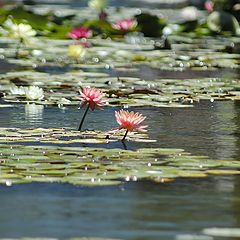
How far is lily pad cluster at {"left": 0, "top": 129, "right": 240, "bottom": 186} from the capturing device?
342 centimetres

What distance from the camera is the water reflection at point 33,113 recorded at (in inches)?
187

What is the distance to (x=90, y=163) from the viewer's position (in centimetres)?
363

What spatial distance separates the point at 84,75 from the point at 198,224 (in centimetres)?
391

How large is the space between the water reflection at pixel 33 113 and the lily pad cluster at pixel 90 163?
21.8 inches

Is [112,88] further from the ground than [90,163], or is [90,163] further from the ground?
[112,88]

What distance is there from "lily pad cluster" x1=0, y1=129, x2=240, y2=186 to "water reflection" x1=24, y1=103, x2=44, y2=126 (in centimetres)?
55

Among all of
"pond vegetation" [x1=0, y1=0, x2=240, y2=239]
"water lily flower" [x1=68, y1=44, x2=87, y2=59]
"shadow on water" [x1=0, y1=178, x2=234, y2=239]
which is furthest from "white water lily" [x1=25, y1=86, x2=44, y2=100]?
"shadow on water" [x1=0, y1=178, x2=234, y2=239]

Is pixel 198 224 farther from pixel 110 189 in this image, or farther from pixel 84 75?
pixel 84 75

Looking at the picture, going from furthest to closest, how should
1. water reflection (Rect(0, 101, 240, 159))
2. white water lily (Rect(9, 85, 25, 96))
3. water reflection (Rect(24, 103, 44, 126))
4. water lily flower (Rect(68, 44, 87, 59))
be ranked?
water lily flower (Rect(68, 44, 87, 59))
white water lily (Rect(9, 85, 25, 96))
water reflection (Rect(24, 103, 44, 126))
water reflection (Rect(0, 101, 240, 159))

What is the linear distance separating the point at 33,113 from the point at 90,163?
1444 millimetres

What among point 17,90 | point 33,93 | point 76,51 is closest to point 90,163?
point 33,93

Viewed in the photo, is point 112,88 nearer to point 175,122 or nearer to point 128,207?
point 175,122

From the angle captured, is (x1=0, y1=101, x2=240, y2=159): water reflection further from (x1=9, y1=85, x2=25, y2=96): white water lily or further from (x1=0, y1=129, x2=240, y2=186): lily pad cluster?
(x1=9, y1=85, x2=25, y2=96): white water lily

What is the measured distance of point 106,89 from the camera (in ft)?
19.6
